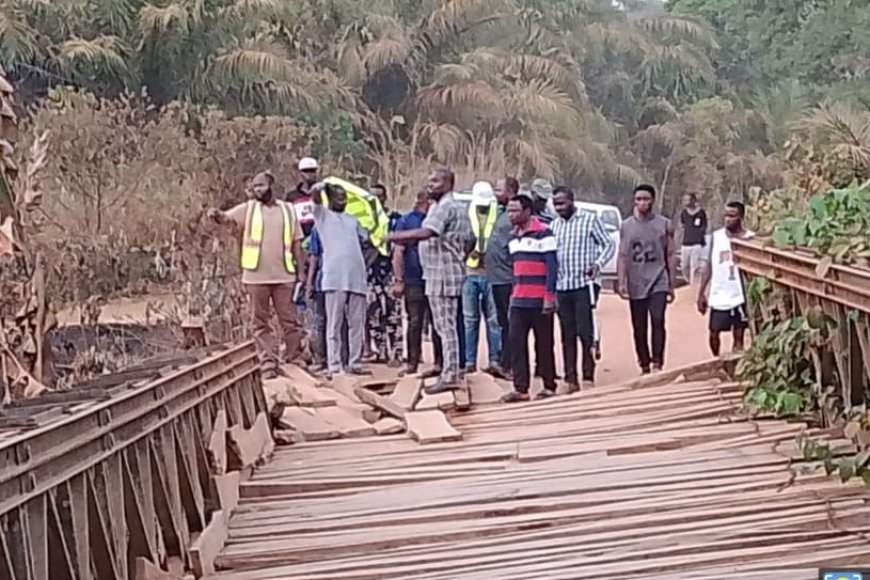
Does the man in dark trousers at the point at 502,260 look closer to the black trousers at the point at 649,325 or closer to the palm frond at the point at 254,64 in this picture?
the black trousers at the point at 649,325

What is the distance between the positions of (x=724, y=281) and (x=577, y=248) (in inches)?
43.7

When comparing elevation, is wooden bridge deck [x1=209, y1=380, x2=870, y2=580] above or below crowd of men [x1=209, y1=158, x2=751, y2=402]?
below

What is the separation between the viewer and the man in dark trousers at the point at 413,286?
9.83m

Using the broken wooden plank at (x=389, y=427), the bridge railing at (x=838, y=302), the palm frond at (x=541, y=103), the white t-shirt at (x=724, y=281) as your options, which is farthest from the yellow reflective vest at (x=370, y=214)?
the palm frond at (x=541, y=103)

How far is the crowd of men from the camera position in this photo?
8.88m

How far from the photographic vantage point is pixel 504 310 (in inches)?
379

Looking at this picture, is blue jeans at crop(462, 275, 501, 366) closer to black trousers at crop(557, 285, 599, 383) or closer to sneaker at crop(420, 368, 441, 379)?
sneaker at crop(420, 368, 441, 379)

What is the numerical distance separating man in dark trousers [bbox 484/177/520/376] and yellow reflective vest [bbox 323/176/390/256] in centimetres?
119

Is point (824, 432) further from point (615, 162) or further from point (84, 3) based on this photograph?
point (615, 162)

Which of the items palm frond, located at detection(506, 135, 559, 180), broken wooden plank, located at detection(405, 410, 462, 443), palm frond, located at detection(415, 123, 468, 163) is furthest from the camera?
palm frond, located at detection(506, 135, 559, 180)

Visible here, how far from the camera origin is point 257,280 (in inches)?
385

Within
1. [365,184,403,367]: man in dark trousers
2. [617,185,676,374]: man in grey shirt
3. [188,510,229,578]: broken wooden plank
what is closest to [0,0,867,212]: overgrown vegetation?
[365,184,403,367]: man in dark trousers

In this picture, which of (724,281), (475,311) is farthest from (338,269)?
(724,281)

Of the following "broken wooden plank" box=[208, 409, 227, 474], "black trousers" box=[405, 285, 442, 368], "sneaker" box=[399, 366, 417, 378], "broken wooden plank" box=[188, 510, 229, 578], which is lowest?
"broken wooden plank" box=[188, 510, 229, 578]
